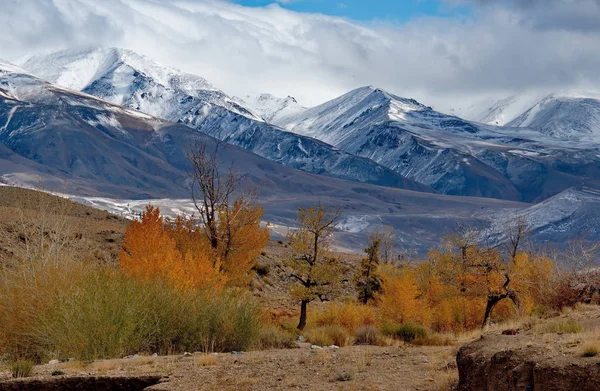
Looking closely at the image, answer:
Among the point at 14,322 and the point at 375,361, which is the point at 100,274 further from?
the point at 375,361

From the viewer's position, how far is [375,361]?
781 inches

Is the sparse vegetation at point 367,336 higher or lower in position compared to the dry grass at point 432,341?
lower

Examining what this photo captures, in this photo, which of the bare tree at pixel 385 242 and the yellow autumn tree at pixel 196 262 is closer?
the yellow autumn tree at pixel 196 262

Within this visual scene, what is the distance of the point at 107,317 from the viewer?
2134 cm

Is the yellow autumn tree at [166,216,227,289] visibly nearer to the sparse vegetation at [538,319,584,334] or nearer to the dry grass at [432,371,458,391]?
the sparse vegetation at [538,319,584,334]

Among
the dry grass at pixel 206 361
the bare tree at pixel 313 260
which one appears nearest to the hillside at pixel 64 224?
the bare tree at pixel 313 260

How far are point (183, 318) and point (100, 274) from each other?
2939 millimetres

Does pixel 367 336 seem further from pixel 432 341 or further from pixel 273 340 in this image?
pixel 273 340

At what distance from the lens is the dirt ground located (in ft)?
54.6

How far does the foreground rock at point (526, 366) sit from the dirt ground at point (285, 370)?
4.47 ft

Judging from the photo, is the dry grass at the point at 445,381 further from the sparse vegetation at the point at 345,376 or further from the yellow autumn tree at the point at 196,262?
the yellow autumn tree at the point at 196,262

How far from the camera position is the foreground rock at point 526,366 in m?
12.4

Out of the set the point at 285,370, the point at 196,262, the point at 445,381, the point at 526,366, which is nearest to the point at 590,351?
the point at 526,366

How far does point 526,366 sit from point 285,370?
23.1 feet
